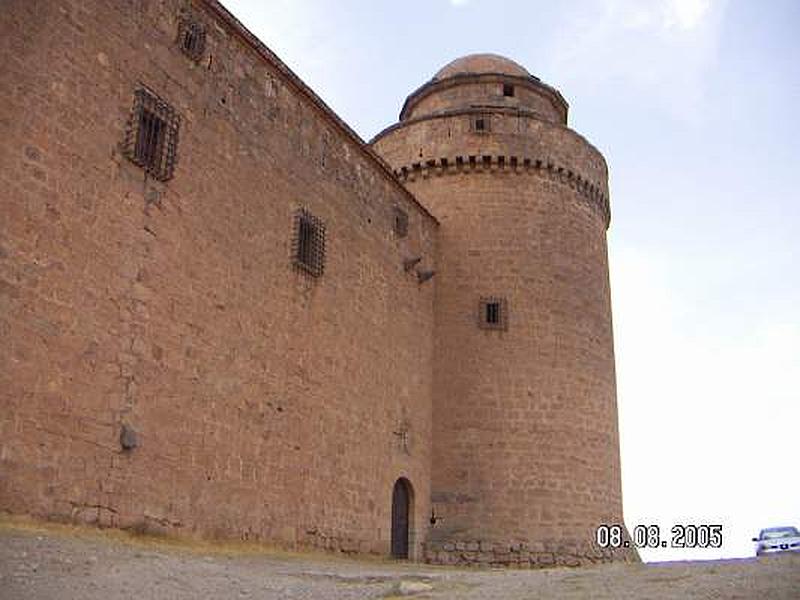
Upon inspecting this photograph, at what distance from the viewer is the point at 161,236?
1044 cm

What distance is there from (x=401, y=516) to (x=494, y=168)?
7.68 m

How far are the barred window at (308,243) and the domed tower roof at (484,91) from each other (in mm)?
7166

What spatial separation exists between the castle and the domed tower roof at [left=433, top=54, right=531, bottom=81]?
0.12 meters

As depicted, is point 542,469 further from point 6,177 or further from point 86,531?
point 6,177

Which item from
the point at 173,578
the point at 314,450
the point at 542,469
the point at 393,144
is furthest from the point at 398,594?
the point at 393,144

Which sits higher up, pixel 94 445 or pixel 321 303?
pixel 321 303

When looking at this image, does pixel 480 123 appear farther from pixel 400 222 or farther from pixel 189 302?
pixel 189 302

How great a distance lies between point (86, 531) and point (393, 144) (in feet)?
40.9

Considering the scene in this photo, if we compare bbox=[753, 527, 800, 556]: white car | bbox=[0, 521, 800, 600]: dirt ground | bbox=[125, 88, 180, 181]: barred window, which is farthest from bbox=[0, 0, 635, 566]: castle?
bbox=[753, 527, 800, 556]: white car

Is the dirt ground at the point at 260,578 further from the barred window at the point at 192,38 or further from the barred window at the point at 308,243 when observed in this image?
the barred window at the point at 192,38

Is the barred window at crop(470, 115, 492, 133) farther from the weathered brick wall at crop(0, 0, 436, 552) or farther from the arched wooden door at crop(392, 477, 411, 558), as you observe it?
the arched wooden door at crop(392, 477, 411, 558)

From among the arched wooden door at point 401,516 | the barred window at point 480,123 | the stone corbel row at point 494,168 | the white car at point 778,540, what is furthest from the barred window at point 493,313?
the white car at point 778,540

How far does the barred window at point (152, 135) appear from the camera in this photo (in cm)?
1028

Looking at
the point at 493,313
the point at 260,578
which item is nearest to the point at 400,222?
the point at 493,313
